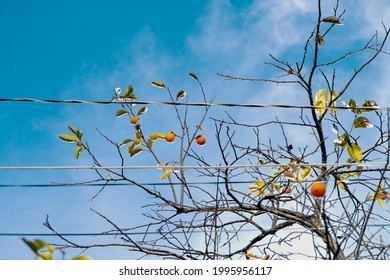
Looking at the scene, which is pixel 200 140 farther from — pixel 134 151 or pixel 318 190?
pixel 318 190

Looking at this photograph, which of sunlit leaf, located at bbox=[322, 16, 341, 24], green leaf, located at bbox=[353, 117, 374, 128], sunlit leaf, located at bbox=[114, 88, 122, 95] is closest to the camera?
green leaf, located at bbox=[353, 117, 374, 128]

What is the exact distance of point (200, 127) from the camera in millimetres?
2307

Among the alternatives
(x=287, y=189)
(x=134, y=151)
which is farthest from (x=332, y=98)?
(x=134, y=151)

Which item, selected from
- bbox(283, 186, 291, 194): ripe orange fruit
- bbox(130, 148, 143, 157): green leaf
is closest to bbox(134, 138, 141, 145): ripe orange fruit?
bbox(130, 148, 143, 157): green leaf

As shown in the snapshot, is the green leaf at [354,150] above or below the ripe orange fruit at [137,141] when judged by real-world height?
below

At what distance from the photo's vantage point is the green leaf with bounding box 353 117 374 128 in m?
1.87

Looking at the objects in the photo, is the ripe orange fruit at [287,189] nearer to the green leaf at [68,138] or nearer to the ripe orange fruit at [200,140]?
the ripe orange fruit at [200,140]

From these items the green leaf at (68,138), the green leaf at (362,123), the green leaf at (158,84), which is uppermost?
the green leaf at (158,84)

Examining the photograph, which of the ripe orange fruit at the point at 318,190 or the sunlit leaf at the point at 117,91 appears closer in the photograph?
the ripe orange fruit at the point at 318,190

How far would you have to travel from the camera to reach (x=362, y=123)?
74.2 inches

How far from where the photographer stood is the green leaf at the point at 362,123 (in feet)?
6.15

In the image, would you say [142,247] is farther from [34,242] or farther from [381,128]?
[34,242]

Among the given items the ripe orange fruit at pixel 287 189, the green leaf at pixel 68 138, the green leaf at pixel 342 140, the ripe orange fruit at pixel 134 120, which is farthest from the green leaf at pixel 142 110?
the green leaf at pixel 342 140

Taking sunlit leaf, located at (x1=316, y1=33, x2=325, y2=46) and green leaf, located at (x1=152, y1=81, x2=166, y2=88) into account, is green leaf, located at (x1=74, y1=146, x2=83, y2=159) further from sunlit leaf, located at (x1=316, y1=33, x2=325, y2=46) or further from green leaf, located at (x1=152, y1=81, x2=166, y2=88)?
sunlit leaf, located at (x1=316, y1=33, x2=325, y2=46)
